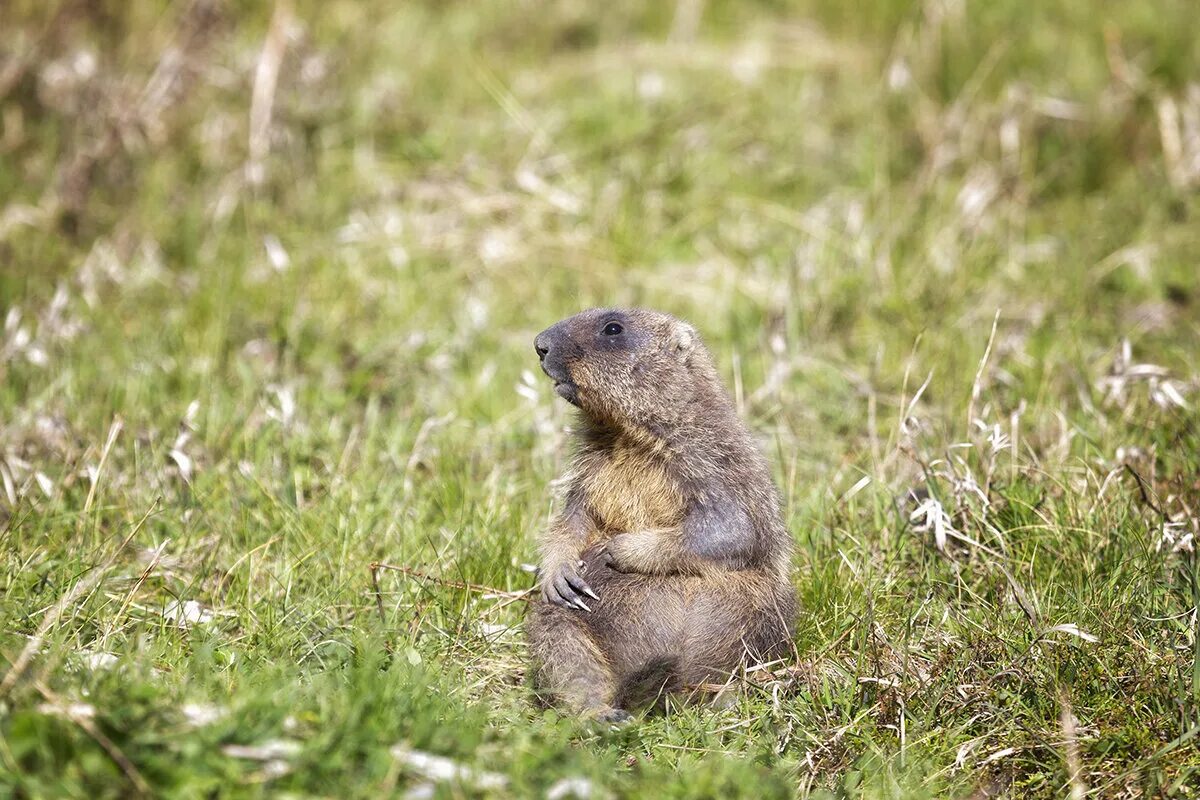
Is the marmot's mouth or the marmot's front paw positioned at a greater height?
the marmot's mouth

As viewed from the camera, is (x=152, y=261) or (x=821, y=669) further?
(x=152, y=261)

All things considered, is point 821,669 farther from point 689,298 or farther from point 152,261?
point 152,261

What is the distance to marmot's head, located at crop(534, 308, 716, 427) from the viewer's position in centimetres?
456

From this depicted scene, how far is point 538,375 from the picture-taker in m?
6.56

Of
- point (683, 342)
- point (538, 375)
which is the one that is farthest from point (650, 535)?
point (538, 375)

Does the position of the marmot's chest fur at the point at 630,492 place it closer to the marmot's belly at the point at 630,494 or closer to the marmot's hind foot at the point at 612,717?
the marmot's belly at the point at 630,494

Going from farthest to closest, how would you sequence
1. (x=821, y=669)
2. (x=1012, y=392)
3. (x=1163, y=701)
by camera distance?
1. (x=1012, y=392)
2. (x=821, y=669)
3. (x=1163, y=701)

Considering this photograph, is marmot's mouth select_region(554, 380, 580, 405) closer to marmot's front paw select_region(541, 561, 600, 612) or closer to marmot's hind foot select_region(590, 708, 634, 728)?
marmot's front paw select_region(541, 561, 600, 612)

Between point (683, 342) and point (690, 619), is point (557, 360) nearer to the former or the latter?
point (683, 342)

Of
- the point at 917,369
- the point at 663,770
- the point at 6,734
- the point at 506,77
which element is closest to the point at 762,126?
the point at 506,77

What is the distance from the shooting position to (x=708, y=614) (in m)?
4.26

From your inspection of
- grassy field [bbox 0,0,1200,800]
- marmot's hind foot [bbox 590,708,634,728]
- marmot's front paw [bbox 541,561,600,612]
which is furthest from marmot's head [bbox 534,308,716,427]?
marmot's hind foot [bbox 590,708,634,728]

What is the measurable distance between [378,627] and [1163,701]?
2.33m

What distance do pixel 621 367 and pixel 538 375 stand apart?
199 cm
